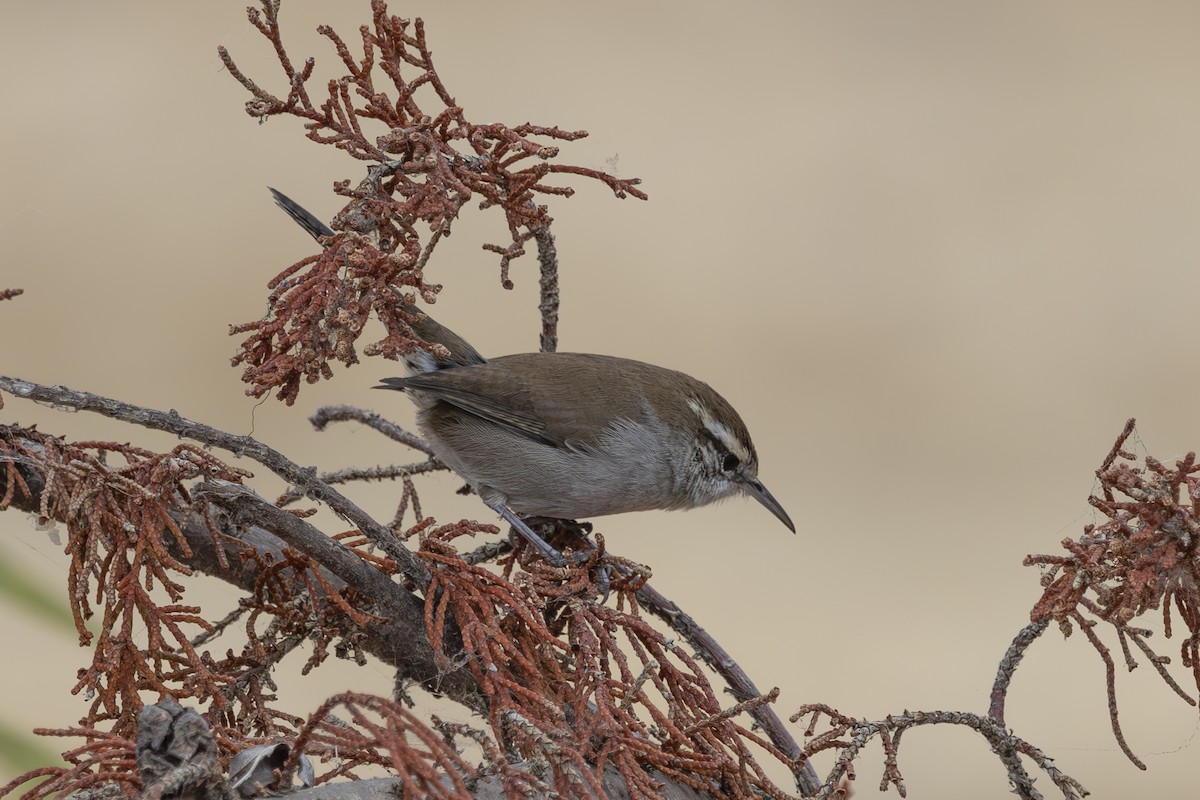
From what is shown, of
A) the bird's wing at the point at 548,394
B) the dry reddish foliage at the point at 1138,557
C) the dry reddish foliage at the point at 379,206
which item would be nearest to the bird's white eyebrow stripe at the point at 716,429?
the bird's wing at the point at 548,394

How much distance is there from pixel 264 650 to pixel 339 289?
62 cm

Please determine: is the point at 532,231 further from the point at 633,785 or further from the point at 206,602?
the point at 206,602

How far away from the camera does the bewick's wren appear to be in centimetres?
361

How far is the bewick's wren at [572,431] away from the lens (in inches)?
142

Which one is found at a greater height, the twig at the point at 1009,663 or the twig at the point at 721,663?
the twig at the point at 1009,663

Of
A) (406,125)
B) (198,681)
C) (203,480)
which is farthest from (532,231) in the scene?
(198,681)

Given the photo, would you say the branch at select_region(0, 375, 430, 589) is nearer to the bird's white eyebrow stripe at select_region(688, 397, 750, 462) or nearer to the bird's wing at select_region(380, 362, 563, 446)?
the bird's wing at select_region(380, 362, 563, 446)

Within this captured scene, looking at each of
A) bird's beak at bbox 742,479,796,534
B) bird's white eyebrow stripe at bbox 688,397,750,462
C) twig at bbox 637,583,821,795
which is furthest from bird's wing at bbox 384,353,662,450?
twig at bbox 637,583,821,795

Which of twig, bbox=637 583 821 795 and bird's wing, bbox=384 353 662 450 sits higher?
bird's wing, bbox=384 353 662 450

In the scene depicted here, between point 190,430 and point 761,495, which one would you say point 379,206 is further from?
point 761,495

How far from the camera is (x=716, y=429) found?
3857mm

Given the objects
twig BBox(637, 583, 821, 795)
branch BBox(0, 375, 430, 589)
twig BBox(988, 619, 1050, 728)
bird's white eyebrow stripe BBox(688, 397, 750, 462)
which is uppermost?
bird's white eyebrow stripe BBox(688, 397, 750, 462)

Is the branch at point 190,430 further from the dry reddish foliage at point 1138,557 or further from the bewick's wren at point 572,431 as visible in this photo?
the bewick's wren at point 572,431

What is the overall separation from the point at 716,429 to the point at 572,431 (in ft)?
1.57
